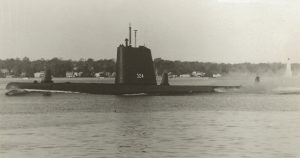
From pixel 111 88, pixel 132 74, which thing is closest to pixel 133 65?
pixel 132 74

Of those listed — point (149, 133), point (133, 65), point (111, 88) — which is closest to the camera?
point (149, 133)

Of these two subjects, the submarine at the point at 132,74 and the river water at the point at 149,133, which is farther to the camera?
the submarine at the point at 132,74

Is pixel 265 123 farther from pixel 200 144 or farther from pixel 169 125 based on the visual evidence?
pixel 200 144

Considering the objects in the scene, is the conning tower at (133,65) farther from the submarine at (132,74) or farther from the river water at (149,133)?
the river water at (149,133)

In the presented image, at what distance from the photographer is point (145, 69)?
46594 millimetres

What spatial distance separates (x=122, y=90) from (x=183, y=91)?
1050cm

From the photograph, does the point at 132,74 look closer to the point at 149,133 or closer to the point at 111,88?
the point at 111,88

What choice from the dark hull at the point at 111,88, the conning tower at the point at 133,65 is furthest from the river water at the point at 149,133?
the conning tower at the point at 133,65

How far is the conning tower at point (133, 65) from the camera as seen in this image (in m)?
45.8

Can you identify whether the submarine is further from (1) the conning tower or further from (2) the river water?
(2) the river water

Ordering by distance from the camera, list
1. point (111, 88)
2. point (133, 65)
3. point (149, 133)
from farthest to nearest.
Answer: point (111, 88)
point (133, 65)
point (149, 133)

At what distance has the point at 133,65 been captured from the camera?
45938 mm

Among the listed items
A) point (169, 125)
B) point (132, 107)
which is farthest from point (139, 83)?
point (169, 125)

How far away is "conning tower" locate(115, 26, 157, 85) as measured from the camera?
45781 mm
